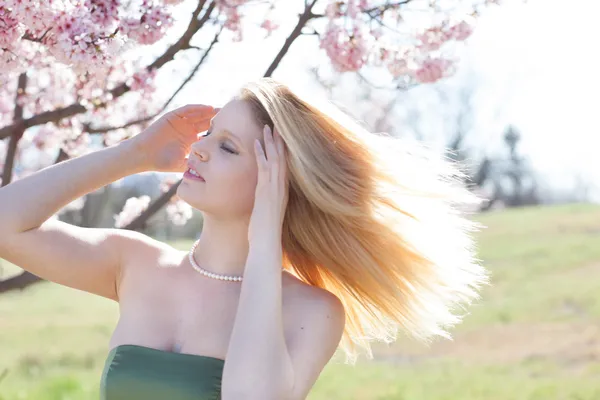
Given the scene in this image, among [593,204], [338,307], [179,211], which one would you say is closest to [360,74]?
[179,211]

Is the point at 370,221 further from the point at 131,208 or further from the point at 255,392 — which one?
the point at 131,208

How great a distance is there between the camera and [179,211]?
4.70 metres

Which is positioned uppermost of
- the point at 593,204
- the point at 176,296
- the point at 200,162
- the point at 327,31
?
the point at 327,31

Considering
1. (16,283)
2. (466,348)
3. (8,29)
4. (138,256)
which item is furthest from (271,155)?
(466,348)

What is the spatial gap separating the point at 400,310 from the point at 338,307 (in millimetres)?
277

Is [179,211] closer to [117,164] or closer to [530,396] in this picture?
[117,164]

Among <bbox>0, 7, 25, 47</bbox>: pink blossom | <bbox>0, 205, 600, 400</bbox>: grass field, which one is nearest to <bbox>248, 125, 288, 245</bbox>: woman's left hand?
<bbox>0, 7, 25, 47</bbox>: pink blossom

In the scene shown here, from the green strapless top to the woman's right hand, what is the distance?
0.62 m

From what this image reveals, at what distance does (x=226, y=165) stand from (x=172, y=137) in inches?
14.0

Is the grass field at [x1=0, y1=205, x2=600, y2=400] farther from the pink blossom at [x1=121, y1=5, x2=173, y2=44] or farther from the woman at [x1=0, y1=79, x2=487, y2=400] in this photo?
the woman at [x1=0, y1=79, x2=487, y2=400]

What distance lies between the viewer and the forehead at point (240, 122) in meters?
2.31

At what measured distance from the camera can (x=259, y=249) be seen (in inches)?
85.8

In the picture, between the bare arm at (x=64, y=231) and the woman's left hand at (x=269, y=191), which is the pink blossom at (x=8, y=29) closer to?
the bare arm at (x=64, y=231)

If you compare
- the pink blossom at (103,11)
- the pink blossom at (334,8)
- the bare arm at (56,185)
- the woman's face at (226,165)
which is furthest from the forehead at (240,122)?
the pink blossom at (334,8)
